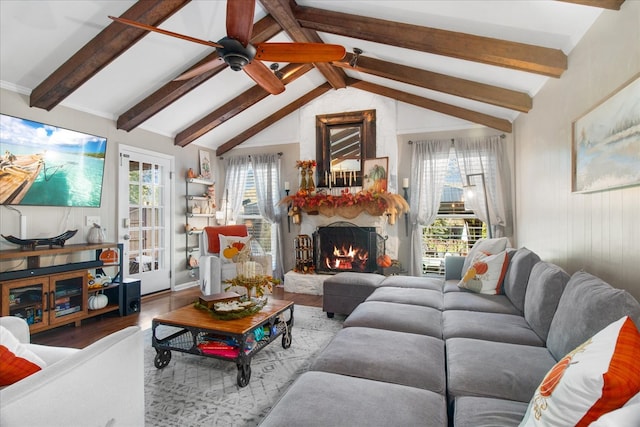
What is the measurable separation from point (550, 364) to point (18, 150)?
16.1 ft

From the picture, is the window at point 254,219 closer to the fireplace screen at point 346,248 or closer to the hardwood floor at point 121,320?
the hardwood floor at point 121,320

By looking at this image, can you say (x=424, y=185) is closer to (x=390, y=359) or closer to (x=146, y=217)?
(x=390, y=359)

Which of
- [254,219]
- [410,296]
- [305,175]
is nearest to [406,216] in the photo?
[305,175]

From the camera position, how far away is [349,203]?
16.8ft

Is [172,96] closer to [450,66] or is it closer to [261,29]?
[261,29]

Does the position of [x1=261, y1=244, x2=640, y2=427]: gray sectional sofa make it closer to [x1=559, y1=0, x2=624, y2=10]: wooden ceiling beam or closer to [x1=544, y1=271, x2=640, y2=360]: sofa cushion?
[x1=544, y1=271, x2=640, y2=360]: sofa cushion

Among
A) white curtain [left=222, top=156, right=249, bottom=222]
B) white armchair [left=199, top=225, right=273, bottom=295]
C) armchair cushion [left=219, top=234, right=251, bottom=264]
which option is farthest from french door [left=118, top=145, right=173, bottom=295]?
armchair cushion [left=219, top=234, right=251, bottom=264]

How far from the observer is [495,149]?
15.3 feet

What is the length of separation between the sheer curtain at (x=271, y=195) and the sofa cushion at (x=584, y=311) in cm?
456

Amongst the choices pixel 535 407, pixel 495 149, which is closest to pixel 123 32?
pixel 535 407

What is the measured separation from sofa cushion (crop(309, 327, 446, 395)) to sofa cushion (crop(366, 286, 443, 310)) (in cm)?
82

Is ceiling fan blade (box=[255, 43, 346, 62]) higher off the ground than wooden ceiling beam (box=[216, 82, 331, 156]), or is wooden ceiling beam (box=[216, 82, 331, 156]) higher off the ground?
wooden ceiling beam (box=[216, 82, 331, 156])

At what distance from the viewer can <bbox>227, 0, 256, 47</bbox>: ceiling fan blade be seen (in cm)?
213

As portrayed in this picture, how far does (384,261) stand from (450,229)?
115 centimetres
